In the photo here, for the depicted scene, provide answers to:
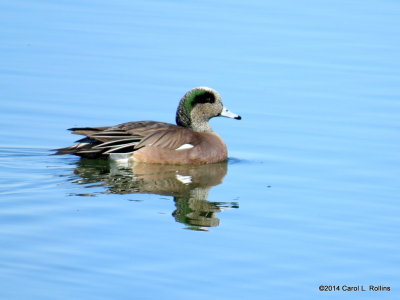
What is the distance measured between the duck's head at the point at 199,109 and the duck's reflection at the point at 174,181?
85cm

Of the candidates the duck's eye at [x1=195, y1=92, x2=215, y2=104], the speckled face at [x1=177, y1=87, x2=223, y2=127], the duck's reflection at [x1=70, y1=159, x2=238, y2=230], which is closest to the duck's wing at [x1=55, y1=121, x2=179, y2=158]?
the duck's reflection at [x1=70, y1=159, x2=238, y2=230]

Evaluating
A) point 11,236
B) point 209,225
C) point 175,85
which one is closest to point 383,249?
point 209,225

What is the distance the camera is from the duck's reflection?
10.4 meters

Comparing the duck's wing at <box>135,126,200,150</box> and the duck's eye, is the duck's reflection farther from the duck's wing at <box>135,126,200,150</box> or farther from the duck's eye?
the duck's eye

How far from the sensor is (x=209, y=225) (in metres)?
9.95

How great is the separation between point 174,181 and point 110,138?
116cm

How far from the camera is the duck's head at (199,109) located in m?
13.3

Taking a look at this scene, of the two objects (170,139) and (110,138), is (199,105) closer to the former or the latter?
(170,139)

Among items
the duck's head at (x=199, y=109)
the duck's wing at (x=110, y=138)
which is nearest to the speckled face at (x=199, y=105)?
the duck's head at (x=199, y=109)

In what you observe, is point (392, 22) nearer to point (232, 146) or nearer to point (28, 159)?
point (232, 146)

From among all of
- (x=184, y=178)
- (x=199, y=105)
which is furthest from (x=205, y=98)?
(x=184, y=178)

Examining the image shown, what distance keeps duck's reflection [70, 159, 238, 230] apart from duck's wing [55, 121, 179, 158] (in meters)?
0.15

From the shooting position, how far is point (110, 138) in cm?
1248

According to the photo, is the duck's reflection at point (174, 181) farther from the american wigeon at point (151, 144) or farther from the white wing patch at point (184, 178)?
the american wigeon at point (151, 144)
